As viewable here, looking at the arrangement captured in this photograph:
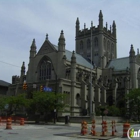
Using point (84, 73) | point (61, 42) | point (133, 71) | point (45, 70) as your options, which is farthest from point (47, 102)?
point (133, 71)

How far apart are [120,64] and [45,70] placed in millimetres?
26293

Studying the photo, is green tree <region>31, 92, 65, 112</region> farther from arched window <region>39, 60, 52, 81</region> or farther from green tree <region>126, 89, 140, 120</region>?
arched window <region>39, 60, 52, 81</region>

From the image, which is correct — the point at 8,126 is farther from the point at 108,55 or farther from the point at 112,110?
the point at 108,55

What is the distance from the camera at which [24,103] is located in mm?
47875

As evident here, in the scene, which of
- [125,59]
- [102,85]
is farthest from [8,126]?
[125,59]

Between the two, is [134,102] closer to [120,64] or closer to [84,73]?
[84,73]

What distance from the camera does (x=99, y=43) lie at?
82.3 meters

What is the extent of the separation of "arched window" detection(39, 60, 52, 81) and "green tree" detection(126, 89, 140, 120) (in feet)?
69.9

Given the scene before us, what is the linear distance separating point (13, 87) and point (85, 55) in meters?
30.3

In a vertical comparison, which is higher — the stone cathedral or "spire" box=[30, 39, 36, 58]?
→ "spire" box=[30, 39, 36, 58]

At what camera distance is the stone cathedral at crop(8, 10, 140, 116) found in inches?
2228

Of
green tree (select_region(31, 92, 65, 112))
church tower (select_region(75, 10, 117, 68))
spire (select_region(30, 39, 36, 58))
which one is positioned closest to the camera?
green tree (select_region(31, 92, 65, 112))

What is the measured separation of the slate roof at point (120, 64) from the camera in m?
75.6

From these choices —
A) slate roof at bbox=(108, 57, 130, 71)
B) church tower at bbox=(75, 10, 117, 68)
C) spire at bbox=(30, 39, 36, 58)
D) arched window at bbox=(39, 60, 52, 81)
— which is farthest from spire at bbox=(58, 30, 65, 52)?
slate roof at bbox=(108, 57, 130, 71)
